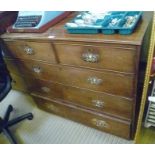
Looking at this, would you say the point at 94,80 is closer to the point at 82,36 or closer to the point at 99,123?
the point at 82,36

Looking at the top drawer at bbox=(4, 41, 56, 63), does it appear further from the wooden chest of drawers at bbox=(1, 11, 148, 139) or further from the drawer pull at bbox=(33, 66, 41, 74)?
the drawer pull at bbox=(33, 66, 41, 74)

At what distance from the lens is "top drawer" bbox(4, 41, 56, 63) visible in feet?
3.84

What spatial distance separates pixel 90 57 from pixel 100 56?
0.21 feet

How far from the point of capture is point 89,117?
149 centimetres

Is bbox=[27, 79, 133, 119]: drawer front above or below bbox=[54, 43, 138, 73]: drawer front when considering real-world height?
below

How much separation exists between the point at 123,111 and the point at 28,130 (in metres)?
0.96

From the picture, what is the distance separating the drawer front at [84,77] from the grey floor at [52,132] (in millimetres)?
512

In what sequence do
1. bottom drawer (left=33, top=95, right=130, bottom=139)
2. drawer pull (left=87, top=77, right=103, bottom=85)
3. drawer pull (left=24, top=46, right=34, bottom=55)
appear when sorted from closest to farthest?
drawer pull (left=87, top=77, right=103, bottom=85) < drawer pull (left=24, top=46, right=34, bottom=55) < bottom drawer (left=33, top=95, right=130, bottom=139)

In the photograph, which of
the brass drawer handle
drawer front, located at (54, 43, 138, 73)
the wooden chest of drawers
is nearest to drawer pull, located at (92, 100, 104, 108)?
the wooden chest of drawers

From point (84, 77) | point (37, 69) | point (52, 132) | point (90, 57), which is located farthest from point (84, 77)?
point (52, 132)

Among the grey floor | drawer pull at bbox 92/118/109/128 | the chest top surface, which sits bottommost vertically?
the grey floor

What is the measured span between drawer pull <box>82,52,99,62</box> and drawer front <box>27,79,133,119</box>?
Result: 0.29m

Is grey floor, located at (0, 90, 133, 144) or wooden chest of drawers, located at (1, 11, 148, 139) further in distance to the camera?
grey floor, located at (0, 90, 133, 144)
